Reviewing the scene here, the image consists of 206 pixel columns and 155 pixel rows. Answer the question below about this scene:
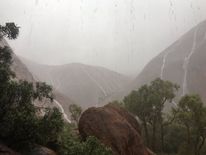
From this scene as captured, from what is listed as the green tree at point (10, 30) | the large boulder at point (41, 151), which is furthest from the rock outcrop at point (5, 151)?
the green tree at point (10, 30)

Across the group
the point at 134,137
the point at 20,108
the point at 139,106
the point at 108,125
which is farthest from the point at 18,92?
the point at 139,106

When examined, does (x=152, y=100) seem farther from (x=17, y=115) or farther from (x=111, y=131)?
(x=17, y=115)

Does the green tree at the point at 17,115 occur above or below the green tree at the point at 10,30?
below

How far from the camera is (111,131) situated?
38.1m

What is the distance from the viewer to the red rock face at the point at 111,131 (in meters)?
37.6

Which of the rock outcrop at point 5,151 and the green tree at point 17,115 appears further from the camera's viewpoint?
the green tree at point 17,115

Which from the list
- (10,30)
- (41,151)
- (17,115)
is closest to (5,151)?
(17,115)

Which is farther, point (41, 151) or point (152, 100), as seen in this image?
point (152, 100)

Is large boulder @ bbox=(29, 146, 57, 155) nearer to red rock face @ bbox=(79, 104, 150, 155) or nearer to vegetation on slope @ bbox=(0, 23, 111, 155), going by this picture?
vegetation on slope @ bbox=(0, 23, 111, 155)

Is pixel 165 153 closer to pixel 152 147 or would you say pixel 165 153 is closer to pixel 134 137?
pixel 152 147

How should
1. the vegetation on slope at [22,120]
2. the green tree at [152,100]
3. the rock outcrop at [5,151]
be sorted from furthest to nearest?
the green tree at [152,100] → the vegetation on slope at [22,120] → the rock outcrop at [5,151]

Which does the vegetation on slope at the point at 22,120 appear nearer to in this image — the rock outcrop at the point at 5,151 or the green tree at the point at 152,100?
the rock outcrop at the point at 5,151

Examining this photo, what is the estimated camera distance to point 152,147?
70.0 m

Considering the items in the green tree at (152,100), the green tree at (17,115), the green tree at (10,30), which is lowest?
the green tree at (152,100)
